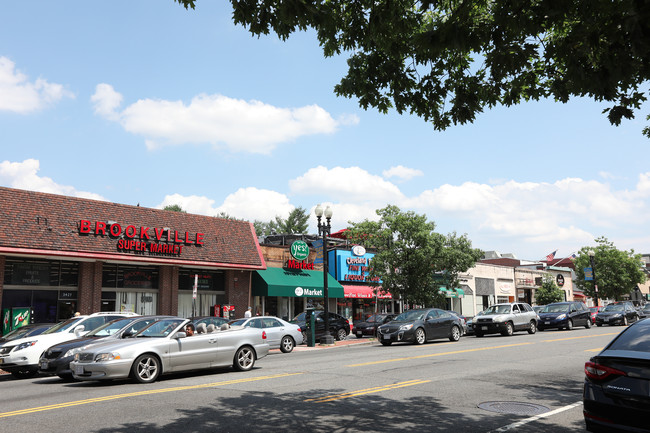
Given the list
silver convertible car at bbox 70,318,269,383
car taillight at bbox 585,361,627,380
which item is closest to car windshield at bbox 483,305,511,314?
silver convertible car at bbox 70,318,269,383

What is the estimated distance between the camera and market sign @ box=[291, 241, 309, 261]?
31.5m

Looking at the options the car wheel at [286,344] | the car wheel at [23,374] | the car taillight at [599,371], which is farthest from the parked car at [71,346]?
the car taillight at [599,371]

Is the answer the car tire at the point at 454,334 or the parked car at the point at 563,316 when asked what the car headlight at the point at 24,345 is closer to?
the car tire at the point at 454,334

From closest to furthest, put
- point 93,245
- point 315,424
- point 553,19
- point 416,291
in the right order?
point 553,19
point 315,424
point 93,245
point 416,291

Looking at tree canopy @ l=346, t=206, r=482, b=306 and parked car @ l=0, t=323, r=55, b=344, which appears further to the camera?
tree canopy @ l=346, t=206, r=482, b=306

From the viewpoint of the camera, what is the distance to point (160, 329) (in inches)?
469

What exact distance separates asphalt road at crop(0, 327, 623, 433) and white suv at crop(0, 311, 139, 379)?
0.41m

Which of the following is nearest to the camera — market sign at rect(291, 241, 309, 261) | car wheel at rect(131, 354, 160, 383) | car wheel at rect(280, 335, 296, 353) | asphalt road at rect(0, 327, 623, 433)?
asphalt road at rect(0, 327, 623, 433)

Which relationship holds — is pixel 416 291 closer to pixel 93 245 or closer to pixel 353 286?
pixel 353 286

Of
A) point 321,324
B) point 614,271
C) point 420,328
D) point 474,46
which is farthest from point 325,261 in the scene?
point 614,271

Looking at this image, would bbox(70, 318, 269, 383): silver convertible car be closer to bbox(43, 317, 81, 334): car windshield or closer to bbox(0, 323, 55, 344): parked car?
bbox(43, 317, 81, 334): car windshield

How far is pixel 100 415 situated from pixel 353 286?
28.5 m

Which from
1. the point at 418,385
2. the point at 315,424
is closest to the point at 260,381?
the point at 418,385

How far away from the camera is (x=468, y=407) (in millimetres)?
8086
